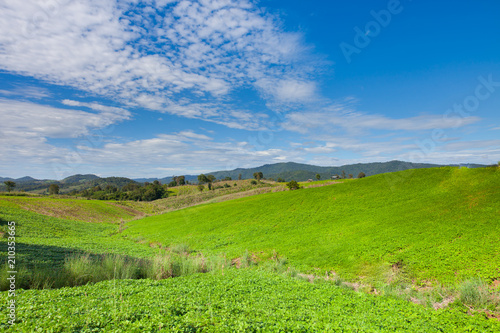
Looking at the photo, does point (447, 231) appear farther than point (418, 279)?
Yes

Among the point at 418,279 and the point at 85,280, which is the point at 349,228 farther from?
the point at 85,280

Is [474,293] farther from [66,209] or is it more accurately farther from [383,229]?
[66,209]

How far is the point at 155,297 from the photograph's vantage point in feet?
27.2

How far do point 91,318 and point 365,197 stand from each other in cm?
3053

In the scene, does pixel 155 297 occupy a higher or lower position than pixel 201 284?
higher

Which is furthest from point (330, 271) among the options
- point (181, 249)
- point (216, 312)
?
point (181, 249)

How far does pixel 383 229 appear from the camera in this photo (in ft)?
65.5

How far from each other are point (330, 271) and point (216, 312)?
1182 centimetres

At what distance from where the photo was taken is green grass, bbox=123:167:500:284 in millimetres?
14297

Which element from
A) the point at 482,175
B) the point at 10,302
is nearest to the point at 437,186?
the point at 482,175

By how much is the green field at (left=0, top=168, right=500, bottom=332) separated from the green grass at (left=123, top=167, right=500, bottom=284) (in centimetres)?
11

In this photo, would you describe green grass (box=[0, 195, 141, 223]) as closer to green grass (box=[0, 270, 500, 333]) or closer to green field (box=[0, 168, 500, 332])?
green field (box=[0, 168, 500, 332])

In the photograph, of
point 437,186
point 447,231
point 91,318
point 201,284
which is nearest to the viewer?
point 91,318

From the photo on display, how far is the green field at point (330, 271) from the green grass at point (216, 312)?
1.7 inches
